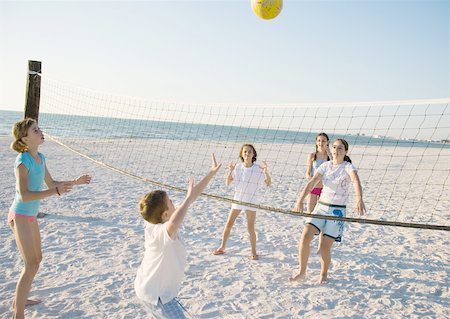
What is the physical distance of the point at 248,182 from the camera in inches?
164

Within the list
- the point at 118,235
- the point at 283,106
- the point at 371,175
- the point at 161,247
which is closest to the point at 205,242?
the point at 118,235

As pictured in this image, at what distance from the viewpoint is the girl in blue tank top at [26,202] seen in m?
2.62

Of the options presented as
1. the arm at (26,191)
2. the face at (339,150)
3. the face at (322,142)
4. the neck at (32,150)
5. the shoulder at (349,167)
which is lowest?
the arm at (26,191)

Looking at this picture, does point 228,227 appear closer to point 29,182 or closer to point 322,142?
point 322,142

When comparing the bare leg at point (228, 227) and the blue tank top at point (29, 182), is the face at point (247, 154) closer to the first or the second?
the bare leg at point (228, 227)

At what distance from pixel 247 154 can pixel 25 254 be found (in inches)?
96.1

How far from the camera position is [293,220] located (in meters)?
5.97

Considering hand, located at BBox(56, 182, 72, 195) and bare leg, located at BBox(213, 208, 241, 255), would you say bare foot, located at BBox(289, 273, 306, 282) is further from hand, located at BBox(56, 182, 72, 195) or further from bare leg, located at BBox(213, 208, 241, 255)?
hand, located at BBox(56, 182, 72, 195)

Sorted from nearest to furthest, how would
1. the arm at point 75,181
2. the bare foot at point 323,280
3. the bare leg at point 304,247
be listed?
the arm at point 75,181, the bare leg at point 304,247, the bare foot at point 323,280

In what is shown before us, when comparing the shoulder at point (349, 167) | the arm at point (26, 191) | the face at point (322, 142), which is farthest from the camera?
the face at point (322, 142)

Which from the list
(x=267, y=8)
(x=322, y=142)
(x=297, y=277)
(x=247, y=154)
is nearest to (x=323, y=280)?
(x=297, y=277)

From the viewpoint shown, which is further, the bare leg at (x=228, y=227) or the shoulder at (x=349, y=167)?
the bare leg at (x=228, y=227)

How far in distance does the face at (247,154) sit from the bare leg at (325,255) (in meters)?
1.25

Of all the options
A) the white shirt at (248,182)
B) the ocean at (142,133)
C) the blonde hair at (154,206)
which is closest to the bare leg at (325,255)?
the white shirt at (248,182)
